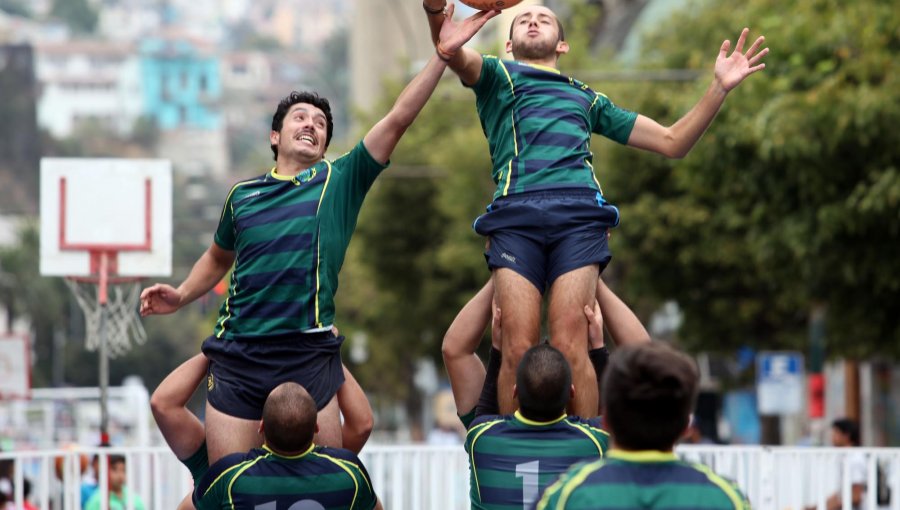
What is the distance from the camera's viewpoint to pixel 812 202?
66.1 feet

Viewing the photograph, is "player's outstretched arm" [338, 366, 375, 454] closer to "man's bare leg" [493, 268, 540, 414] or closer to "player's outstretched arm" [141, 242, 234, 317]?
"man's bare leg" [493, 268, 540, 414]

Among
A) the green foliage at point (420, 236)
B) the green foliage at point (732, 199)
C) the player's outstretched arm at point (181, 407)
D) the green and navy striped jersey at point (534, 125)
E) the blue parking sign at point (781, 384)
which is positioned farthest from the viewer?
the green foliage at point (420, 236)

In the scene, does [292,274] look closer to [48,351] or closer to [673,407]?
[673,407]

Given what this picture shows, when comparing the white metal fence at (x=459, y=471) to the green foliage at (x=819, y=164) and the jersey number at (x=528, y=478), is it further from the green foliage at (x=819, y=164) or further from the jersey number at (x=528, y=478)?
the green foliage at (x=819, y=164)

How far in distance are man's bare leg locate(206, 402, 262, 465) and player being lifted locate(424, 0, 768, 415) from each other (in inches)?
43.9

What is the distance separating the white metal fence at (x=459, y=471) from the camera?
36.0 ft

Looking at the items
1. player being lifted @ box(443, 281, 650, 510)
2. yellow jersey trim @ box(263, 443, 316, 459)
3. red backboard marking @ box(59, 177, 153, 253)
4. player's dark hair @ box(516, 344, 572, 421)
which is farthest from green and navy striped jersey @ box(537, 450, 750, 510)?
red backboard marking @ box(59, 177, 153, 253)

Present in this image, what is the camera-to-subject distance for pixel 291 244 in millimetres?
7613

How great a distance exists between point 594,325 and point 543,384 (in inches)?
36.2

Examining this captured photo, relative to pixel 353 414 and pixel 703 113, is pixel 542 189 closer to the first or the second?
pixel 703 113

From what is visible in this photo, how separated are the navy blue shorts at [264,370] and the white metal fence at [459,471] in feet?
11.1

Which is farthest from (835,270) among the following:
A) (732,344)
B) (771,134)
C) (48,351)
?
(48,351)

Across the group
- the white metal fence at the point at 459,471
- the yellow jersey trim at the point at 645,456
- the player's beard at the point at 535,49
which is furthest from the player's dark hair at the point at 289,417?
the white metal fence at the point at 459,471

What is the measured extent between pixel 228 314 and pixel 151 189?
686cm
